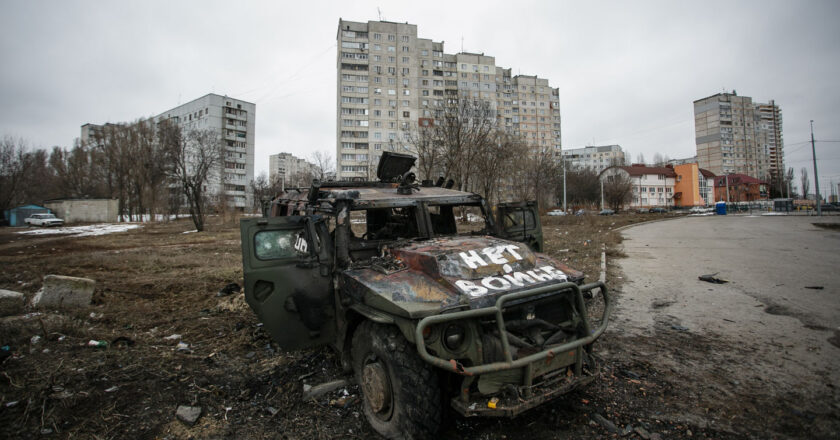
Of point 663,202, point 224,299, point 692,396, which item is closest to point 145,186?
point 224,299

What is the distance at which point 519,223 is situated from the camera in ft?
16.2

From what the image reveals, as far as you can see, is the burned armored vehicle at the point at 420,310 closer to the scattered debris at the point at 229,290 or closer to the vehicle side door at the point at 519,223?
the vehicle side door at the point at 519,223

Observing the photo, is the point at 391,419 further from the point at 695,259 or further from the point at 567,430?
the point at 695,259

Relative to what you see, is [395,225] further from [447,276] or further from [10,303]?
[10,303]

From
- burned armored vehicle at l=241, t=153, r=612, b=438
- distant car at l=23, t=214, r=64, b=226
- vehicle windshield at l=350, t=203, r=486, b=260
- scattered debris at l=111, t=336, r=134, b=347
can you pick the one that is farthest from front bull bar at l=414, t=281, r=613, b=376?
distant car at l=23, t=214, r=64, b=226

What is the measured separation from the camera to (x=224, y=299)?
6.34 meters

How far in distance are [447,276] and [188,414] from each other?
7.67 feet

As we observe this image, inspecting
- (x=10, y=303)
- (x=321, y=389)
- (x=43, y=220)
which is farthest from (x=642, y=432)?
(x=43, y=220)

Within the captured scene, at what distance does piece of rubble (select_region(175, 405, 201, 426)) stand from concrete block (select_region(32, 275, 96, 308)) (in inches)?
159

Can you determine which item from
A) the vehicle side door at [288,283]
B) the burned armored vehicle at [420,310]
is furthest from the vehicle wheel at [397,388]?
the vehicle side door at [288,283]

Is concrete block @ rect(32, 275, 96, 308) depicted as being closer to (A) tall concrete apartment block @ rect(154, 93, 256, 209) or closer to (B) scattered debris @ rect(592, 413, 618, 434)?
(B) scattered debris @ rect(592, 413, 618, 434)

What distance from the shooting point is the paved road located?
12.2 ft

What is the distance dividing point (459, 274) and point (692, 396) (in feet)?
7.51

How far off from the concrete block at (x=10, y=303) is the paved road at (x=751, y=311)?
8224mm
